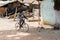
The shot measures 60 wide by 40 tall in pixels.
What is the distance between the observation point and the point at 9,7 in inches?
742

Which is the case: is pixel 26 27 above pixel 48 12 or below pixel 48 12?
below

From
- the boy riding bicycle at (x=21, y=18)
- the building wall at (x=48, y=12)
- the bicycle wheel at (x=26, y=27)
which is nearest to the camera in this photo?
the boy riding bicycle at (x=21, y=18)

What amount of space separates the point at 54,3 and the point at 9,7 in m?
7.58

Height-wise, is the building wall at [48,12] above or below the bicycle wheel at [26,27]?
above

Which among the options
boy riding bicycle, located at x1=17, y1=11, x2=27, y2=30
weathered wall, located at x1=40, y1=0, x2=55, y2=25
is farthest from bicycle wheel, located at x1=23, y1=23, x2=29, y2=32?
weathered wall, located at x1=40, y1=0, x2=55, y2=25

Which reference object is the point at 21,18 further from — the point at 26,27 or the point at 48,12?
the point at 48,12

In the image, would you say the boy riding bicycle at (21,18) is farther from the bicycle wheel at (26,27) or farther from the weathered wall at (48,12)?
the weathered wall at (48,12)

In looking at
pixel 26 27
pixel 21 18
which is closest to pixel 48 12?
pixel 26 27

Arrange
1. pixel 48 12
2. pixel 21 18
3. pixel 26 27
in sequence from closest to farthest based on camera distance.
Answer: pixel 21 18 < pixel 26 27 < pixel 48 12

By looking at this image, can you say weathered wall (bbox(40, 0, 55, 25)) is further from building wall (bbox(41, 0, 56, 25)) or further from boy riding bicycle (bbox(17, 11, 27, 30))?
boy riding bicycle (bbox(17, 11, 27, 30))

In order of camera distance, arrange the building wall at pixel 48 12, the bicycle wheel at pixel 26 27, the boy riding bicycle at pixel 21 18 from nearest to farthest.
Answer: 1. the boy riding bicycle at pixel 21 18
2. the bicycle wheel at pixel 26 27
3. the building wall at pixel 48 12

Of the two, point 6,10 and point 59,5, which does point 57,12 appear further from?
point 6,10

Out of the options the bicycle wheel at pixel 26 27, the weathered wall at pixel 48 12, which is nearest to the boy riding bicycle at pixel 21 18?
the bicycle wheel at pixel 26 27

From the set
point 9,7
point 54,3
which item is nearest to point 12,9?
point 9,7
